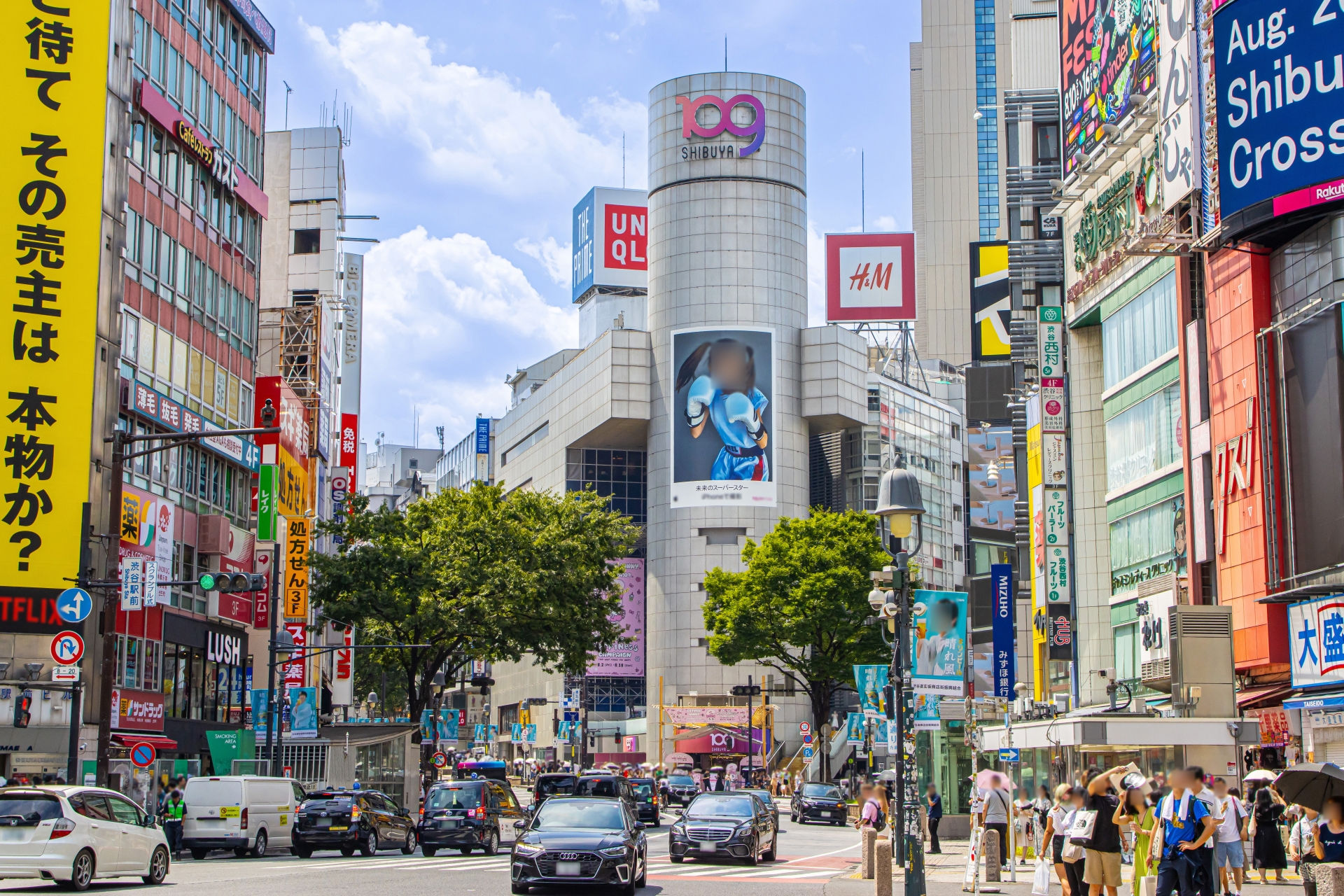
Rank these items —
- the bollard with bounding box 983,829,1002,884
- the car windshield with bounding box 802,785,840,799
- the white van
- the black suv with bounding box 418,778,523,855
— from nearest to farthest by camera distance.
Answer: the bollard with bounding box 983,829,1002,884
the white van
the black suv with bounding box 418,778,523,855
the car windshield with bounding box 802,785,840,799

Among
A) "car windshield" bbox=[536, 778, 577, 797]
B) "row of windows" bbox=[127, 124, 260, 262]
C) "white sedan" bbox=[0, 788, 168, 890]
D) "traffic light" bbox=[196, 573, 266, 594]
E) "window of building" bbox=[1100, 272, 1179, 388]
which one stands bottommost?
"car windshield" bbox=[536, 778, 577, 797]

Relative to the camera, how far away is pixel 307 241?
340ft

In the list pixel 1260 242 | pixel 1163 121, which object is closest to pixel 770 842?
pixel 1260 242

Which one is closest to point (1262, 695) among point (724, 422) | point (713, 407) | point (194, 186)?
point (194, 186)

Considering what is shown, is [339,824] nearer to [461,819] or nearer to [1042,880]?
[461,819]

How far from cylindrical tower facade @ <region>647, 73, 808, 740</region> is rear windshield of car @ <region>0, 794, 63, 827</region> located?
8263 centimetres

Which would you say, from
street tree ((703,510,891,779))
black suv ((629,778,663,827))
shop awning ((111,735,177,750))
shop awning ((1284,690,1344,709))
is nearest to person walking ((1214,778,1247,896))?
shop awning ((1284,690,1344,709))

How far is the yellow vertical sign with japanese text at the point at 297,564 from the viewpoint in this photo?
59.5m

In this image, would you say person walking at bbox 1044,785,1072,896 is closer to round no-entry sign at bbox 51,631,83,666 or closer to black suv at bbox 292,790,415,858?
round no-entry sign at bbox 51,631,83,666

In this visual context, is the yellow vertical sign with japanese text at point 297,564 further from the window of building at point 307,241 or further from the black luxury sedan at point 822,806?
the window of building at point 307,241

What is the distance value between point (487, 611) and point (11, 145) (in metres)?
20.7

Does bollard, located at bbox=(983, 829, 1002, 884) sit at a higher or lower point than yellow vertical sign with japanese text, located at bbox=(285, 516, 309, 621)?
lower

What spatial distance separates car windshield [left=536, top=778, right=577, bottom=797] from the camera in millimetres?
43438

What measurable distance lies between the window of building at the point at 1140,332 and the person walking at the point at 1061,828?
2258 centimetres
